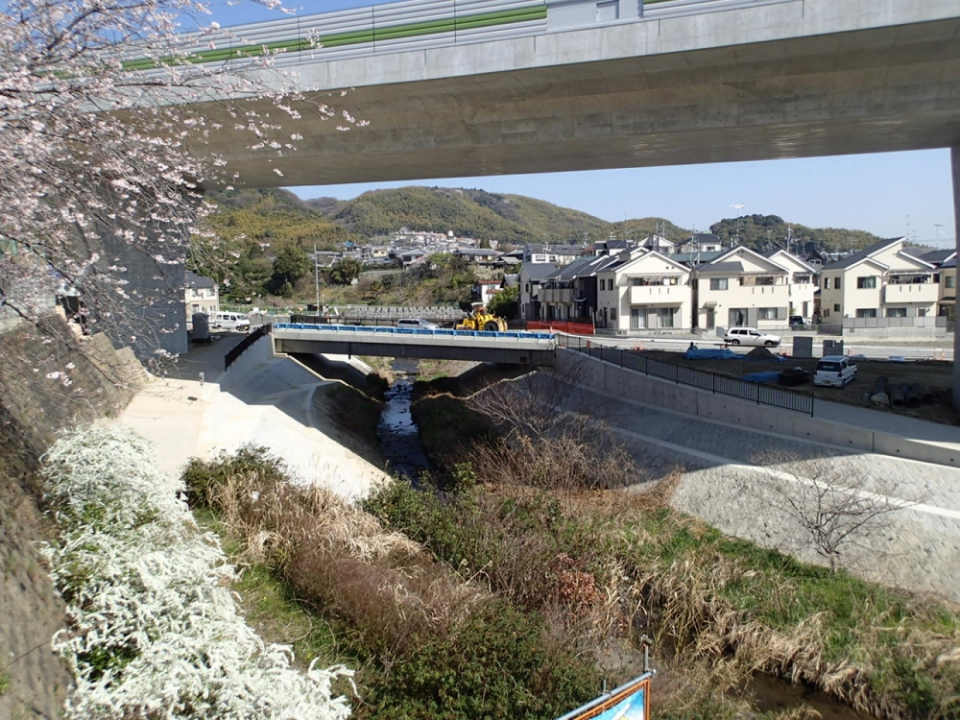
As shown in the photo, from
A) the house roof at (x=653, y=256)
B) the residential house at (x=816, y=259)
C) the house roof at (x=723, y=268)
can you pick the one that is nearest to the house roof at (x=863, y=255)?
the house roof at (x=723, y=268)

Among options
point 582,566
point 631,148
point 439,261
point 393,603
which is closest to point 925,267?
point 631,148

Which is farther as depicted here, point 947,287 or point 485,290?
point 485,290

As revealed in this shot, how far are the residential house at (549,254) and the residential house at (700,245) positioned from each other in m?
12.2

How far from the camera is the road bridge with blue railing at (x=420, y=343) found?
26906 millimetres

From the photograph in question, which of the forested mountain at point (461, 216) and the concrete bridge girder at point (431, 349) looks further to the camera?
the forested mountain at point (461, 216)

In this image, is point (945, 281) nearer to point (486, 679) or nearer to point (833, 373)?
point (833, 373)

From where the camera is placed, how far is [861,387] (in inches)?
765

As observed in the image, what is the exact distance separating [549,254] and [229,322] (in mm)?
37815

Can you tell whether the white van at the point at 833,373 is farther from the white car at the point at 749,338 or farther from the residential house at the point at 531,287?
the residential house at the point at 531,287

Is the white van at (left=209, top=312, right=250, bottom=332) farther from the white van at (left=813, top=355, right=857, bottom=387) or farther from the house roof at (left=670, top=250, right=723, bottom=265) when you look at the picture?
the white van at (left=813, top=355, right=857, bottom=387)

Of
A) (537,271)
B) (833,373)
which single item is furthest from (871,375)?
(537,271)

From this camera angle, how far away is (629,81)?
13969mm

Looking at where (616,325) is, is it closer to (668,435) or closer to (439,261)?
(668,435)

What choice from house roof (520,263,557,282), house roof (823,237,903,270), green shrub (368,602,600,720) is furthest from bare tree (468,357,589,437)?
house roof (520,263,557,282)
